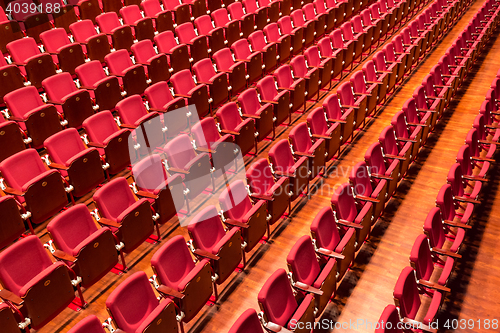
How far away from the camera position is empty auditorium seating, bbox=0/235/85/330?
97 cm

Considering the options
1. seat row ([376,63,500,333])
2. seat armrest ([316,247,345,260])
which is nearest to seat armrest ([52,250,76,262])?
seat armrest ([316,247,345,260])

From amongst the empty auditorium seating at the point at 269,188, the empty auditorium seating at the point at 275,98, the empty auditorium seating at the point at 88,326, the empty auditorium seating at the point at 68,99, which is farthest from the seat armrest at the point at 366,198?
A: the empty auditorium seating at the point at 68,99

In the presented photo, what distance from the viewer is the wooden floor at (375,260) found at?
3.75 feet

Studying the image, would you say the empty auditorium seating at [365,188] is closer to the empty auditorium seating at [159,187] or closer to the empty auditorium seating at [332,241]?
the empty auditorium seating at [332,241]

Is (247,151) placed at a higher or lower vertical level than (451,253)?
higher

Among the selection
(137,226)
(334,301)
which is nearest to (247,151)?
(137,226)

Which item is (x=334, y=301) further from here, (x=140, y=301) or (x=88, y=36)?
(x=88, y=36)

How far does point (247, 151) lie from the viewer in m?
1.63

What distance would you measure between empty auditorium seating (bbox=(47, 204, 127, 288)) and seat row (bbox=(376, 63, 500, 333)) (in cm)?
69

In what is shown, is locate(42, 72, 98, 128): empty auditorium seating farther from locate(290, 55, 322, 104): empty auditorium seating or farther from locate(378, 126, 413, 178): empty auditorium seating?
locate(378, 126, 413, 178): empty auditorium seating

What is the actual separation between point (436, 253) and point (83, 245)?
35.5 inches

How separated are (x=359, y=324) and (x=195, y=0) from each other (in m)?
1.92

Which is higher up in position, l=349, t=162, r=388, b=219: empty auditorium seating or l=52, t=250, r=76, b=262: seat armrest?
l=52, t=250, r=76, b=262: seat armrest

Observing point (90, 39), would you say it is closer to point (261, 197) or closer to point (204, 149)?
point (204, 149)
